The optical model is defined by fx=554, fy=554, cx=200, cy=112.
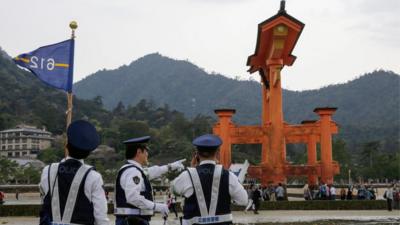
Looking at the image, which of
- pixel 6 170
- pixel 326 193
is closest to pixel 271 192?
pixel 326 193

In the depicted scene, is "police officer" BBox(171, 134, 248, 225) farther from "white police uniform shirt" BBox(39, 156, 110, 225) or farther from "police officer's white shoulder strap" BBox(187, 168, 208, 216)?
"white police uniform shirt" BBox(39, 156, 110, 225)

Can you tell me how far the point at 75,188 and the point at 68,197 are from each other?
3.9 inches

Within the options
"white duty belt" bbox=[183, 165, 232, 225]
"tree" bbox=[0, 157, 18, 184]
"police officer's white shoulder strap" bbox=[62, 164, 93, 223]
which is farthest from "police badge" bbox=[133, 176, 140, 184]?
"tree" bbox=[0, 157, 18, 184]

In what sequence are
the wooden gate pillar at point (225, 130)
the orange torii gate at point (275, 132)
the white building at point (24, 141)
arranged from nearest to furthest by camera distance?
1. the orange torii gate at point (275, 132)
2. the wooden gate pillar at point (225, 130)
3. the white building at point (24, 141)

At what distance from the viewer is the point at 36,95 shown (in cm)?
12825

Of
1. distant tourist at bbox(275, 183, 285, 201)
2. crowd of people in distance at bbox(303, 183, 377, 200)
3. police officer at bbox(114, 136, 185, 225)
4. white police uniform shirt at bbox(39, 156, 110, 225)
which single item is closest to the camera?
white police uniform shirt at bbox(39, 156, 110, 225)

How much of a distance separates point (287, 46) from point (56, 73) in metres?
17.5

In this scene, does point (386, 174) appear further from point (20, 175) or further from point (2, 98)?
point (2, 98)

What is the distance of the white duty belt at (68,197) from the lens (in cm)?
441

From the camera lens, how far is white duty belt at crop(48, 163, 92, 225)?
4.41m

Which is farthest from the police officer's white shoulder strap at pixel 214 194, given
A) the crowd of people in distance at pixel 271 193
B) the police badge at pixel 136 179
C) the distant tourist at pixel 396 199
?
the distant tourist at pixel 396 199

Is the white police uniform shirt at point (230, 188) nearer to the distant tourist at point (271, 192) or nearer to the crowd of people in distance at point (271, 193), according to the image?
the crowd of people in distance at point (271, 193)

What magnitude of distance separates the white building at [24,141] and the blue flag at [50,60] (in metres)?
94.4

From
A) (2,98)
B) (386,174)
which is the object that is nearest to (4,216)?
(386,174)
